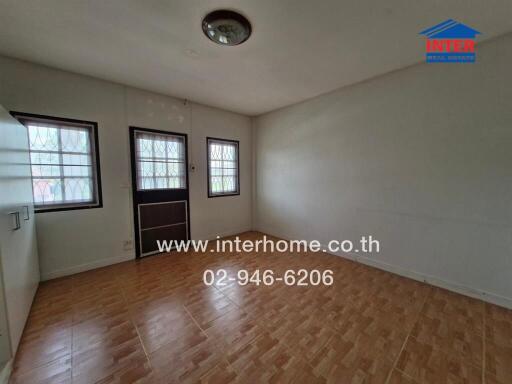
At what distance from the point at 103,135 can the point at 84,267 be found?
6.31 feet

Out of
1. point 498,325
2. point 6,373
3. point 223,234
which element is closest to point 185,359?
point 6,373

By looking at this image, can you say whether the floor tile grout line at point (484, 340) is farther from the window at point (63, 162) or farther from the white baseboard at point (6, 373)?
the window at point (63, 162)

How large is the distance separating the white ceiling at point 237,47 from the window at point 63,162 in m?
0.72

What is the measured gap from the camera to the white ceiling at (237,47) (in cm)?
168

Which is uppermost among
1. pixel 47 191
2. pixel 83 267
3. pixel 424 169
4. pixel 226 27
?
pixel 226 27

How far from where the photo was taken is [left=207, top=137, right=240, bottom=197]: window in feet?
14.1

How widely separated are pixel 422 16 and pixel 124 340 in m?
3.76

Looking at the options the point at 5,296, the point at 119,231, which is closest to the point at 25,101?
the point at 119,231

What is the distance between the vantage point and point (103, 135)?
300 cm

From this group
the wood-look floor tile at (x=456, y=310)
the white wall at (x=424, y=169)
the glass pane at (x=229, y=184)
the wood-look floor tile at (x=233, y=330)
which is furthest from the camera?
the glass pane at (x=229, y=184)

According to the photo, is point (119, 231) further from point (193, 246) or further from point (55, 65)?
point (55, 65)

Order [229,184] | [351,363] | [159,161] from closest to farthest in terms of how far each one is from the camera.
Result: [351,363], [159,161], [229,184]

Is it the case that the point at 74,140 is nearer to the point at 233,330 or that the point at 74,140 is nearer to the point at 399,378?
the point at 233,330

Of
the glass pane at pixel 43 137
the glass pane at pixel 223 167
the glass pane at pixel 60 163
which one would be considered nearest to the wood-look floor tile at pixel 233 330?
the glass pane at pixel 60 163
